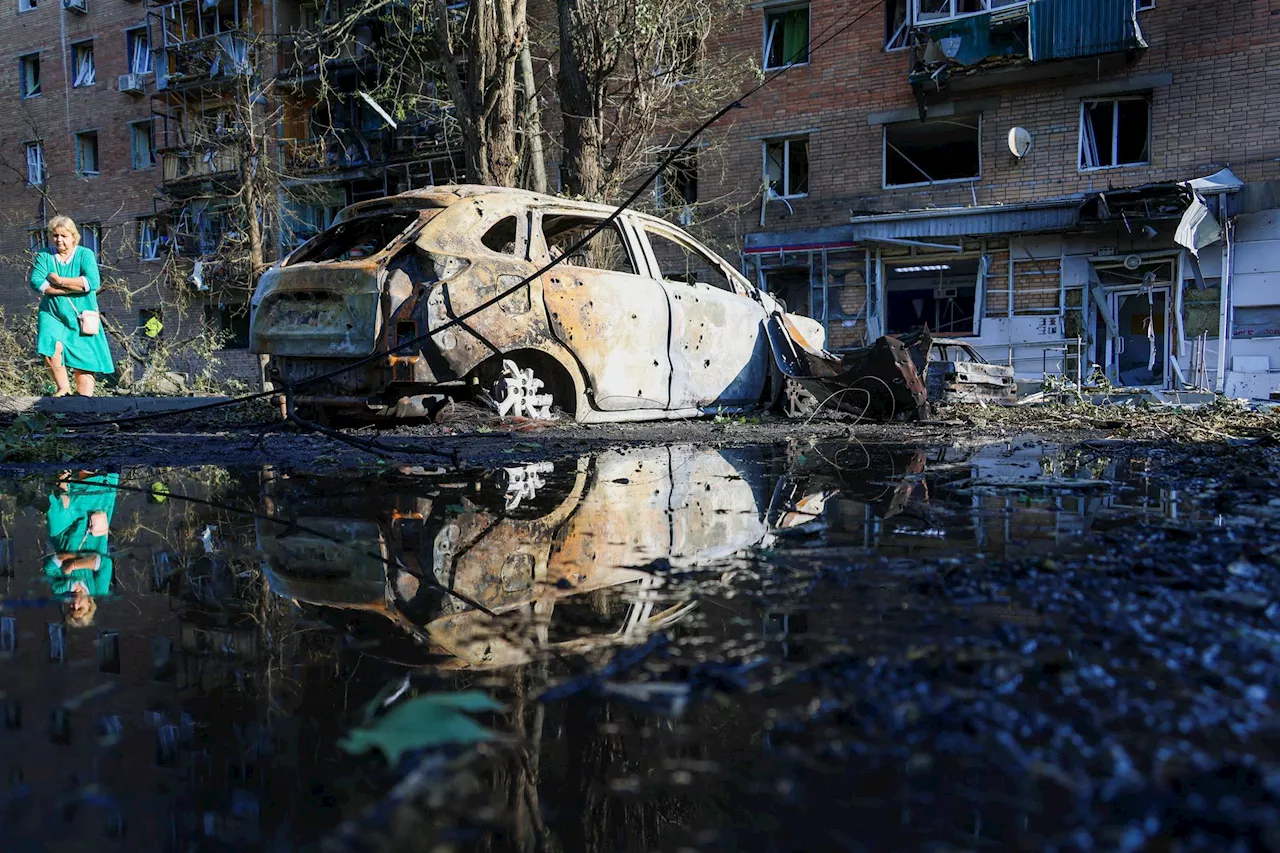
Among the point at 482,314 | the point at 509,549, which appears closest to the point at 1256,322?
the point at 482,314

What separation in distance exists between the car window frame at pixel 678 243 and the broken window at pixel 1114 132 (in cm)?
1264

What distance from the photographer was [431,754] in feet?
3.98

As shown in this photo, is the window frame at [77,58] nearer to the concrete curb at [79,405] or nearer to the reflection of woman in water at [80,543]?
the concrete curb at [79,405]

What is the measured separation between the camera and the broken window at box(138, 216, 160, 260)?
30531mm

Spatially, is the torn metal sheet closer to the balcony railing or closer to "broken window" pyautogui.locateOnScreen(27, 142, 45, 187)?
the balcony railing

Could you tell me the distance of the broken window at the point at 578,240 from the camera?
7.19 metres

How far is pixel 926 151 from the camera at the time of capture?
2012 centimetres

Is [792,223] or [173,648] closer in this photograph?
[173,648]

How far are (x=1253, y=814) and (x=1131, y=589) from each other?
1.05 metres

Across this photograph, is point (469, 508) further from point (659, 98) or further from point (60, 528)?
point (659, 98)

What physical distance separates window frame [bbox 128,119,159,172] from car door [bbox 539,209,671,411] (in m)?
29.3

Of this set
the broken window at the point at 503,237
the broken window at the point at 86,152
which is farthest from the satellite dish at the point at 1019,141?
the broken window at the point at 86,152

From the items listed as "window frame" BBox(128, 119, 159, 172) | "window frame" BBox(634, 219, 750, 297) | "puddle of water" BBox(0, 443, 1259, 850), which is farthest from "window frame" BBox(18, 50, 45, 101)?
"puddle of water" BBox(0, 443, 1259, 850)

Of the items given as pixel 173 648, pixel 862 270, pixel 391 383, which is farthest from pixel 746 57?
pixel 173 648
